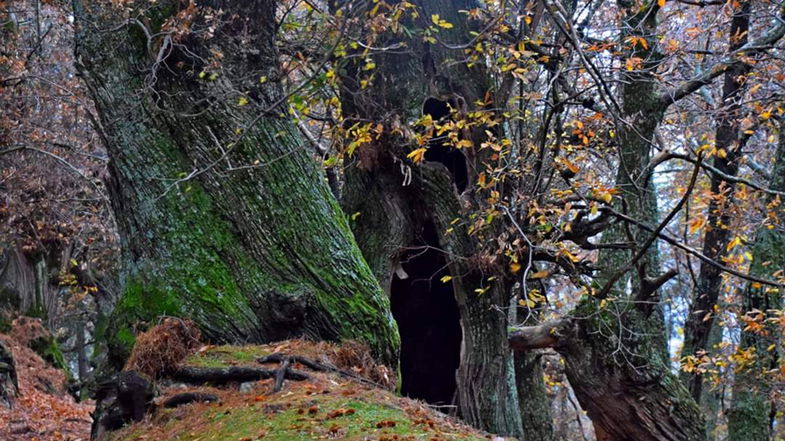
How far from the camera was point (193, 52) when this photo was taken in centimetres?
615

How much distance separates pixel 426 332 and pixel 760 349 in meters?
4.38

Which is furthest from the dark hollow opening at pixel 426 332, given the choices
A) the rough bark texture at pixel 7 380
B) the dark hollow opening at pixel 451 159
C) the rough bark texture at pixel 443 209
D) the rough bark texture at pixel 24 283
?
the rough bark texture at pixel 24 283

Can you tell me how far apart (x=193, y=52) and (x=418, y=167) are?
294cm

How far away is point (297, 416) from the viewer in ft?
12.2

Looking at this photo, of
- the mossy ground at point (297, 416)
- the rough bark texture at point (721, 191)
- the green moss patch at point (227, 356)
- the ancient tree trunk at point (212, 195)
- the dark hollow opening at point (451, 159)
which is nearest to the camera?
the mossy ground at point (297, 416)

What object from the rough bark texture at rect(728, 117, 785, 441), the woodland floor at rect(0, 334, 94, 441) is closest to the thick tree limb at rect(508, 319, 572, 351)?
the rough bark texture at rect(728, 117, 785, 441)

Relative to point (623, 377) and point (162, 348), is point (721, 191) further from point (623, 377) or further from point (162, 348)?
point (162, 348)

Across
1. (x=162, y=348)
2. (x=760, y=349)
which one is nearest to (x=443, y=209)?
(x=162, y=348)

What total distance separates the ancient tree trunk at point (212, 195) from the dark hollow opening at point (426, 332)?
288 cm

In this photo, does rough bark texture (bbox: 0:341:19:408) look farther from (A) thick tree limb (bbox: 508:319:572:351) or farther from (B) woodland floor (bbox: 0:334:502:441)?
(A) thick tree limb (bbox: 508:319:572:351)

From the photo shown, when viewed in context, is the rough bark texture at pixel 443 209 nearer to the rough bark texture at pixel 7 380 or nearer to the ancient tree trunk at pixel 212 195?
the ancient tree trunk at pixel 212 195

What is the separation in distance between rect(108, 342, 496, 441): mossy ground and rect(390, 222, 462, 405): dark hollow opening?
157 inches

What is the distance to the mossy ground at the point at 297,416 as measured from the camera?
11.2ft

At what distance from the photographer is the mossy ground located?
11.2ft
